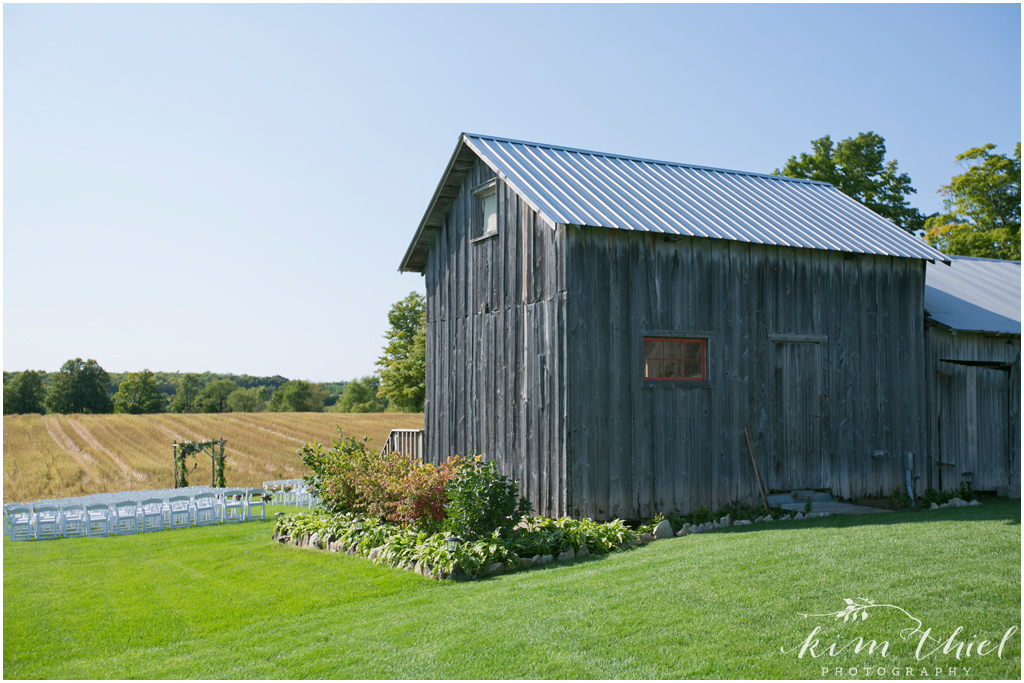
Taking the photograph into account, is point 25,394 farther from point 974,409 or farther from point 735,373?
point 974,409

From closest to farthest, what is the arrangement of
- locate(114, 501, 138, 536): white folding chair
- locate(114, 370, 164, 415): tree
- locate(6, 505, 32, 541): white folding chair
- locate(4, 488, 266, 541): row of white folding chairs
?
locate(6, 505, 32, 541): white folding chair
locate(4, 488, 266, 541): row of white folding chairs
locate(114, 501, 138, 536): white folding chair
locate(114, 370, 164, 415): tree

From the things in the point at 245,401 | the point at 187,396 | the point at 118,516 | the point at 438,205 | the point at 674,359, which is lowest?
the point at 118,516

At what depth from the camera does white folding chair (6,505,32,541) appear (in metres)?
15.9

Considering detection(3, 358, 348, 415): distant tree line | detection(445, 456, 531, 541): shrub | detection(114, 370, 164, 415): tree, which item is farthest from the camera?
detection(114, 370, 164, 415): tree

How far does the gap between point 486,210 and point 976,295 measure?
10549mm

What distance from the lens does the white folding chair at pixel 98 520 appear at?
16266mm

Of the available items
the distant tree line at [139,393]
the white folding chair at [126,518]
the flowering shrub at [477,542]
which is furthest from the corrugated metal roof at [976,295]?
the distant tree line at [139,393]

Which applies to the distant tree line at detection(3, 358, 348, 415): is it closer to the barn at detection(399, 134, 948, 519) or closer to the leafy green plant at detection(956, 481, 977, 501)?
the barn at detection(399, 134, 948, 519)

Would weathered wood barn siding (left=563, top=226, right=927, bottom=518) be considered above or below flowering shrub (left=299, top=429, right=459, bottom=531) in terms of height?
above

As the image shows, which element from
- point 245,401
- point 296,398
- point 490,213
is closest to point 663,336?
point 490,213

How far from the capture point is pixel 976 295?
16453 millimetres

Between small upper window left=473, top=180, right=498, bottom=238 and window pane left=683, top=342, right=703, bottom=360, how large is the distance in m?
3.67

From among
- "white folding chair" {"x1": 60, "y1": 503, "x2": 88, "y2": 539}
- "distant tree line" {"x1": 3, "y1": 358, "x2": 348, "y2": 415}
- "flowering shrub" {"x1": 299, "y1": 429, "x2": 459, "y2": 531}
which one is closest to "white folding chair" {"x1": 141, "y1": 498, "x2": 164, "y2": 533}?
"white folding chair" {"x1": 60, "y1": 503, "x2": 88, "y2": 539}

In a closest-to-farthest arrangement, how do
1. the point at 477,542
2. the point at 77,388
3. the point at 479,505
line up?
1. the point at 477,542
2. the point at 479,505
3. the point at 77,388
